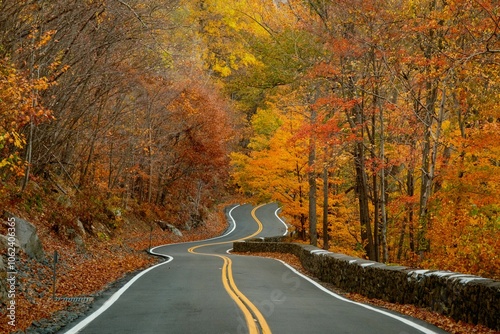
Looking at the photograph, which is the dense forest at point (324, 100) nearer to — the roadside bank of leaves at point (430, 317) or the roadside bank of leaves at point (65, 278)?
the roadside bank of leaves at point (65, 278)

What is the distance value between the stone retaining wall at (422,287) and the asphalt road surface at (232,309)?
750 millimetres

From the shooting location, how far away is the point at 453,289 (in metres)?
9.27

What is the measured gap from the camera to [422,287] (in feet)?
34.7

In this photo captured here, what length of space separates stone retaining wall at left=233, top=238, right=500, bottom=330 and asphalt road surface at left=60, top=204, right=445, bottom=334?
75 cm

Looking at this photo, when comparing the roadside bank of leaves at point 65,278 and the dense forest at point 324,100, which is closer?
the roadside bank of leaves at point 65,278

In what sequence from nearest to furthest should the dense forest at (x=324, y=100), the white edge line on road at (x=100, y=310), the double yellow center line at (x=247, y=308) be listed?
the double yellow center line at (x=247, y=308)
the white edge line on road at (x=100, y=310)
the dense forest at (x=324, y=100)

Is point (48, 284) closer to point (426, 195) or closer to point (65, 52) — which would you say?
point (65, 52)

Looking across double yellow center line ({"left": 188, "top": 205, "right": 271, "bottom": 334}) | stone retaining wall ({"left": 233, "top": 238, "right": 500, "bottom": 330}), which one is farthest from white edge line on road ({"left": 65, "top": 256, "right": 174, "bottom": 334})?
stone retaining wall ({"left": 233, "top": 238, "right": 500, "bottom": 330})

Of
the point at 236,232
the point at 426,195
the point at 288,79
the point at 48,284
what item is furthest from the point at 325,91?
the point at 236,232

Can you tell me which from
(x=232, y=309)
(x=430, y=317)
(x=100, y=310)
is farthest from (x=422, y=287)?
(x=100, y=310)

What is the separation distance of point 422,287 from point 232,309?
399 cm

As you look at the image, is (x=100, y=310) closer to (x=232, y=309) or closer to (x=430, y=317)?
(x=232, y=309)

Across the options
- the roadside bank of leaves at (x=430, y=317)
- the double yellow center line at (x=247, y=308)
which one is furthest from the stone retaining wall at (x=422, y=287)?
the double yellow center line at (x=247, y=308)

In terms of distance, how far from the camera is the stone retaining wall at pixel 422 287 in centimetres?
827
